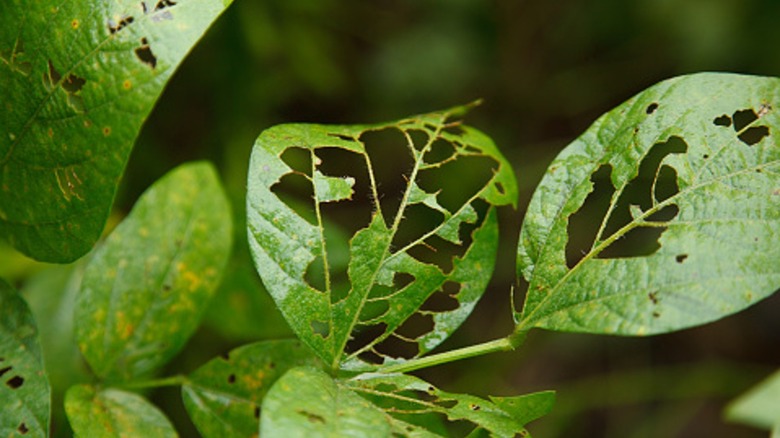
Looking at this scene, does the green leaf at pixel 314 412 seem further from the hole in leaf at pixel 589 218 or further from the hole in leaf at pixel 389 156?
the hole in leaf at pixel 389 156

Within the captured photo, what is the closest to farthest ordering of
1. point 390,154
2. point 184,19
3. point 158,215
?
point 184,19 → point 158,215 → point 390,154

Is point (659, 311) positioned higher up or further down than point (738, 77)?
further down

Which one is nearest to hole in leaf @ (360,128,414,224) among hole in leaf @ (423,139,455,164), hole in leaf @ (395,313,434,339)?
hole in leaf @ (423,139,455,164)

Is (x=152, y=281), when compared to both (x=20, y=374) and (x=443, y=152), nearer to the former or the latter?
(x=20, y=374)

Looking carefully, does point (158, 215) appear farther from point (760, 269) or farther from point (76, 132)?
point (760, 269)

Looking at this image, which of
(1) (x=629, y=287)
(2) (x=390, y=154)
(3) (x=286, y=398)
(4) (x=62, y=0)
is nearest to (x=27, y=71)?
(4) (x=62, y=0)

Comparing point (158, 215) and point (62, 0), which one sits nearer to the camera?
point (62, 0)
